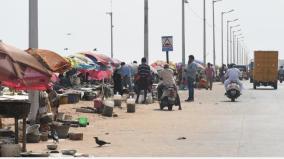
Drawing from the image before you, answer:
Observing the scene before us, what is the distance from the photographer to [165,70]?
2594cm

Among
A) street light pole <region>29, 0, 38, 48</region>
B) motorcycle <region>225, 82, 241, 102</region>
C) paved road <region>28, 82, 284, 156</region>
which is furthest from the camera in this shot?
motorcycle <region>225, 82, 241, 102</region>

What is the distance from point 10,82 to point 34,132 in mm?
2809

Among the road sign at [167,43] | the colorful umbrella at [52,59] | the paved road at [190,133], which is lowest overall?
the paved road at [190,133]

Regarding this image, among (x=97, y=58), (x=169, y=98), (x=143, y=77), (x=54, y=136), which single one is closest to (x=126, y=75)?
(x=97, y=58)

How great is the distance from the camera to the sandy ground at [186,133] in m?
13.6

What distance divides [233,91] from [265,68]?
2191 cm

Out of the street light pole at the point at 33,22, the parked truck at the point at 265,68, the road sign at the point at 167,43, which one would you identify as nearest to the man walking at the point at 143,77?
the road sign at the point at 167,43

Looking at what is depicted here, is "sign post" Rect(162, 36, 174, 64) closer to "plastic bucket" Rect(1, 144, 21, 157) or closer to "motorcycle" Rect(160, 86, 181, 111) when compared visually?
"motorcycle" Rect(160, 86, 181, 111)

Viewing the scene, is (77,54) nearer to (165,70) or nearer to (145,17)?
(145,17)

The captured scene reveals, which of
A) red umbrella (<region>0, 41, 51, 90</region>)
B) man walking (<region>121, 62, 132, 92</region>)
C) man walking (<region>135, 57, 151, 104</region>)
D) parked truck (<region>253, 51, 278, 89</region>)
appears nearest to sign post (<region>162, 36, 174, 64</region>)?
man walking (<region>135, 57, 151, 104</region>)

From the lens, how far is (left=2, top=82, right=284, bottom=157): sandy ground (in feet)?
44.5

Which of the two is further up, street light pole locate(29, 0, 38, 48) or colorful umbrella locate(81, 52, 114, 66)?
street light pole locate(29, 0, 38, 48)

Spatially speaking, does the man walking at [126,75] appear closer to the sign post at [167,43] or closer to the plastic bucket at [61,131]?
the sign post at [167,43]

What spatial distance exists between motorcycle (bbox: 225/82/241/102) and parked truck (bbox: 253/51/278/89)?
20.6m
